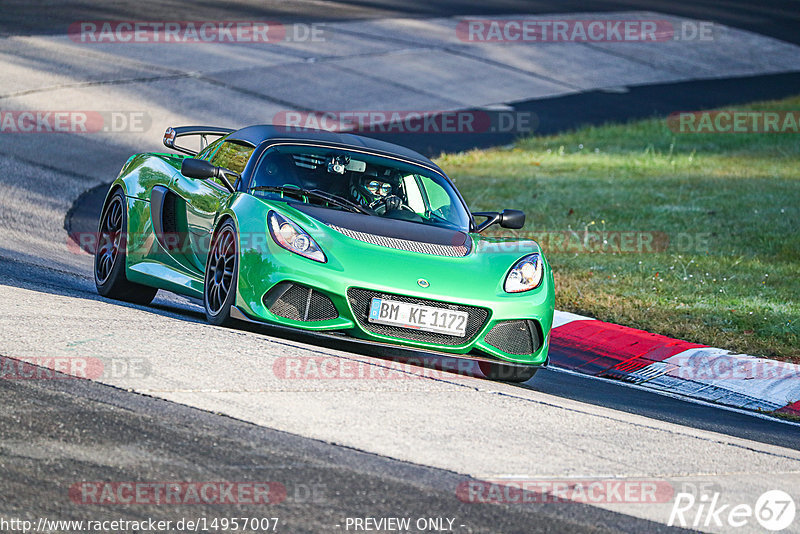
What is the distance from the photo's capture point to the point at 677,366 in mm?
8609

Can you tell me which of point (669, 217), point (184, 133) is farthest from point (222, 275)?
point (669, 217)

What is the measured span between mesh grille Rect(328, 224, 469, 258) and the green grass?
2.71 m

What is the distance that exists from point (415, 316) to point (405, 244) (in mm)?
547

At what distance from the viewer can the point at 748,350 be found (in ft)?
29.1

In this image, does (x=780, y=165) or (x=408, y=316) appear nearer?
(x=408, y=316)

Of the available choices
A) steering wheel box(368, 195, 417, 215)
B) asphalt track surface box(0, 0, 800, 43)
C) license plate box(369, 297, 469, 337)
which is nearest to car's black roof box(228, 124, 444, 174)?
steering wheel box(368, 195, 417, 215)

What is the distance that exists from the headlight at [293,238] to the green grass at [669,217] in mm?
3530

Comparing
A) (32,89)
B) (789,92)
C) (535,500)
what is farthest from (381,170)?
(789,92)

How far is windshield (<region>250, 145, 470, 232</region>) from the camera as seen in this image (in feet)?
25.2

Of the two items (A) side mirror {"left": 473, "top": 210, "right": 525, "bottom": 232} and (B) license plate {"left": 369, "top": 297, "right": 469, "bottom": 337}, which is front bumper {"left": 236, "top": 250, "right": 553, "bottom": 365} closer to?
(B) license plate {"left": 369, "top": 297, "right": 469, "bottom": 337}

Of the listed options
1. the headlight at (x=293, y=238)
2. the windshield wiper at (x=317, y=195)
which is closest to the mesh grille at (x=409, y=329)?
the headlight at (x=293, y=238)

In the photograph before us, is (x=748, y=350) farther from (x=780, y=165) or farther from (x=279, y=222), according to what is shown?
(x=780, y=165)

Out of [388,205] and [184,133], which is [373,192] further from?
[184,133]

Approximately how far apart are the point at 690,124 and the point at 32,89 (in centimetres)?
1083
